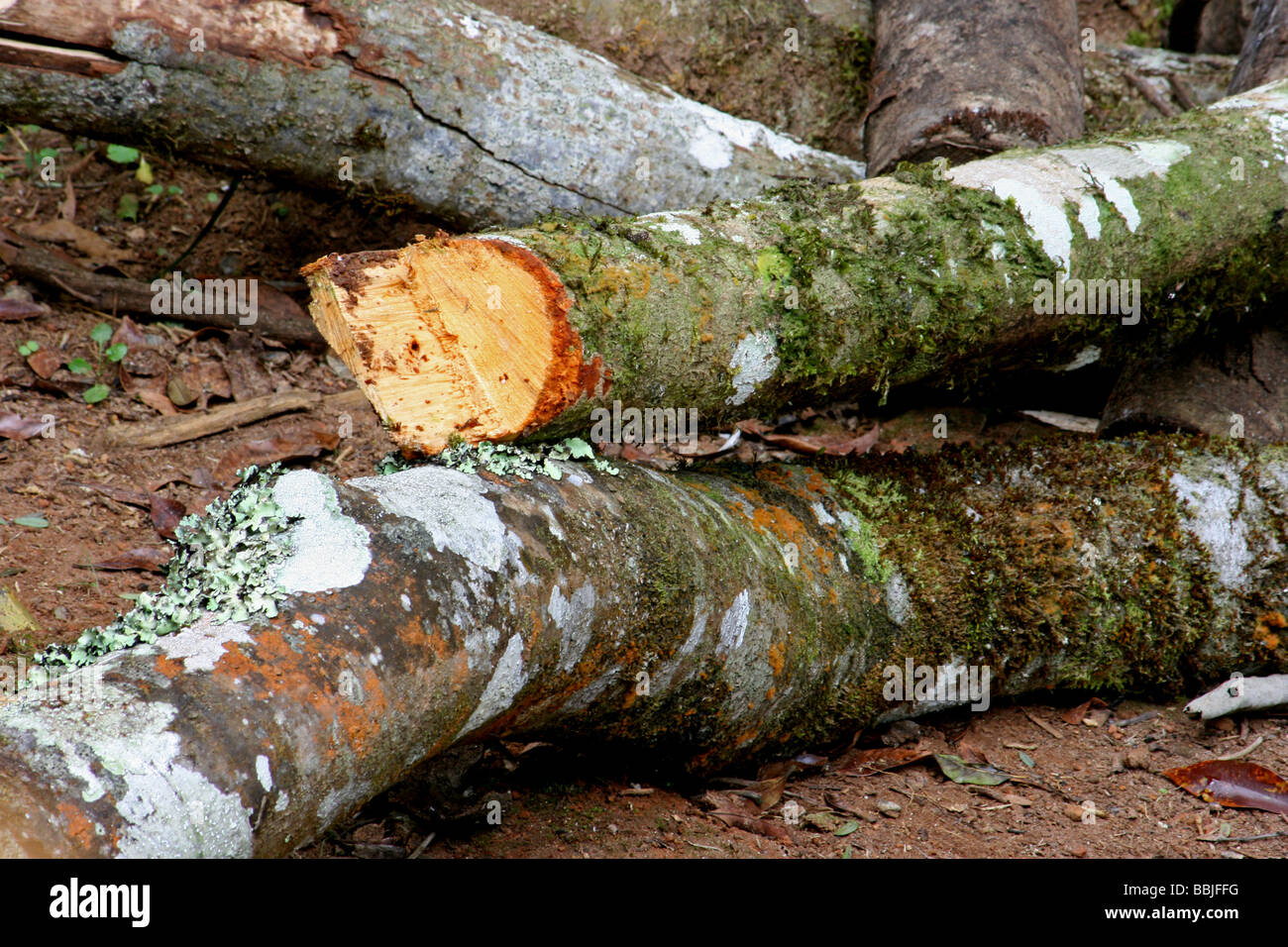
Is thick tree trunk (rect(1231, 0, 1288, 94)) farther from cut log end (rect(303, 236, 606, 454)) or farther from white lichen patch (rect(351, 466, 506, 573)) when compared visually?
white lichen patch (rect(351, 466, 506, 573))

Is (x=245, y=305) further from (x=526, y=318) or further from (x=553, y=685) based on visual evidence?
(x=553, y=685)

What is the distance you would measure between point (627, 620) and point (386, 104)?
2.34 m

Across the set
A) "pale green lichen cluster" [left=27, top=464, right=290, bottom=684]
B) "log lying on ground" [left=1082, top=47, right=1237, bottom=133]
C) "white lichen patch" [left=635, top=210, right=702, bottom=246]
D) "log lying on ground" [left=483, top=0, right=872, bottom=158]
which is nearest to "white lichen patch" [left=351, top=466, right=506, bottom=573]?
"pale green lichen cluster" [left=27, top=464, right=290, bottom=684]

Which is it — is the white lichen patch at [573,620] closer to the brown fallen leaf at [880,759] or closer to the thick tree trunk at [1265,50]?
the brown fallen leaf at [880,759]

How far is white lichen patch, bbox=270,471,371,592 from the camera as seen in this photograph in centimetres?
187

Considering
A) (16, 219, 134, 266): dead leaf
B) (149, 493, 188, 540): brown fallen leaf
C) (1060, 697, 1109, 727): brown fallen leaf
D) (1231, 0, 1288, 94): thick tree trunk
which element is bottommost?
(1060, 697, 1109, 727): brown fallen leaf

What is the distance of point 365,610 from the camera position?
1869 mm

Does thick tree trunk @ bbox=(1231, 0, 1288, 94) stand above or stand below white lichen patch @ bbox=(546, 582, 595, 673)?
above

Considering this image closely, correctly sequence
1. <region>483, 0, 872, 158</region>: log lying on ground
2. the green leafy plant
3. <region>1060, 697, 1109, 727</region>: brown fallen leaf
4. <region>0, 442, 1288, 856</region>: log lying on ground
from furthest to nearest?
<region>483, 0, 872, 158</region>: log lying on ground < the green leafy plant < <region>1060, 697, 1109, 727</region>: brown fallen leaf < <region>0, 442, 1288, 856</region>: log lying on ground

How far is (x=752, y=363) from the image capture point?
267 cm

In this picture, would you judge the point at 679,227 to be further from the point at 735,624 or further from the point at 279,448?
the point at 279,448

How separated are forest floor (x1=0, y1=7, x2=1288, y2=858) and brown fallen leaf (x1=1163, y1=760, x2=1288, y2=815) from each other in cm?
5

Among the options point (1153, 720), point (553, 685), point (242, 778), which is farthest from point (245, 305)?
point (1153, 720)

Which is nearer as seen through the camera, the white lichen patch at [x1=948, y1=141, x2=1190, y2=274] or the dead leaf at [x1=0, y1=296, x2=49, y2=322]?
the white lichen patch at [x1=948, y1=141, x2=1190, y2=274]
